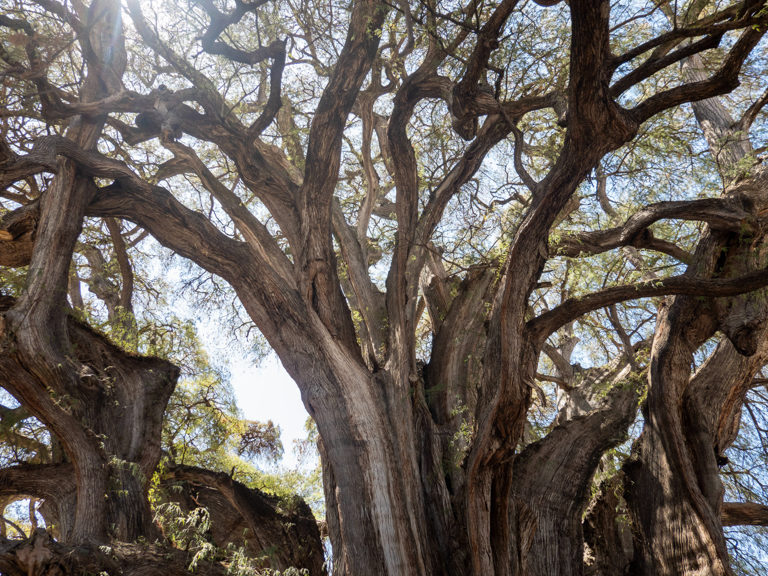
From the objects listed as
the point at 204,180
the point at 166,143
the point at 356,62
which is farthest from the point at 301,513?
the point at 356,62

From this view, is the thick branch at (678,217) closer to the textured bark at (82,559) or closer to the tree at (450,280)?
the tree at (450,280)

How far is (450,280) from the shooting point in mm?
6434

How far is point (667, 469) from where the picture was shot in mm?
4879

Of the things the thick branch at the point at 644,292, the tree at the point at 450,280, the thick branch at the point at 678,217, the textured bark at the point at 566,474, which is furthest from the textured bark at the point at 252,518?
the thick branch at the point at 678,217

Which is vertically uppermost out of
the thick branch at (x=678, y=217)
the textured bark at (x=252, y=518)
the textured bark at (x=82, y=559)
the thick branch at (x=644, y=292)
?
the thick branch at (x=678, y=217)

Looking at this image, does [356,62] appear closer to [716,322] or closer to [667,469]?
[716,322]

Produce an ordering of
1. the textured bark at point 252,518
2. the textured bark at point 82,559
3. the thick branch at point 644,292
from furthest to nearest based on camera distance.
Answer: the textured bark at point 252,518, the thick branch at point 644,292, the textured bark at point 82,559

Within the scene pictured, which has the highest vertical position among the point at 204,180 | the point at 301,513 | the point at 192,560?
the point at 204,180

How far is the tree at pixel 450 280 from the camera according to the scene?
13.2ft

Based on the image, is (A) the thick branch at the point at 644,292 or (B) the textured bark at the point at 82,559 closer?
(B) the textured bark at the point at 82,559

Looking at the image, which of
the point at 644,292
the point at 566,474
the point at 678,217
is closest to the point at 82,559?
the point at 566,474

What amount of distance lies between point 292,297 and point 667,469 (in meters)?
3.32

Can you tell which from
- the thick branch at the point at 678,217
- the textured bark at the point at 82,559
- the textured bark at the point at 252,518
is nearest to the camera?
the textured bark at the point at 82,559

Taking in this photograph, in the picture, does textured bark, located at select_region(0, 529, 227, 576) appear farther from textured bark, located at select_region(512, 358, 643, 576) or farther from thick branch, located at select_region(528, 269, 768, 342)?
thick branch, located at select_region(528, 269, 768, 342)
